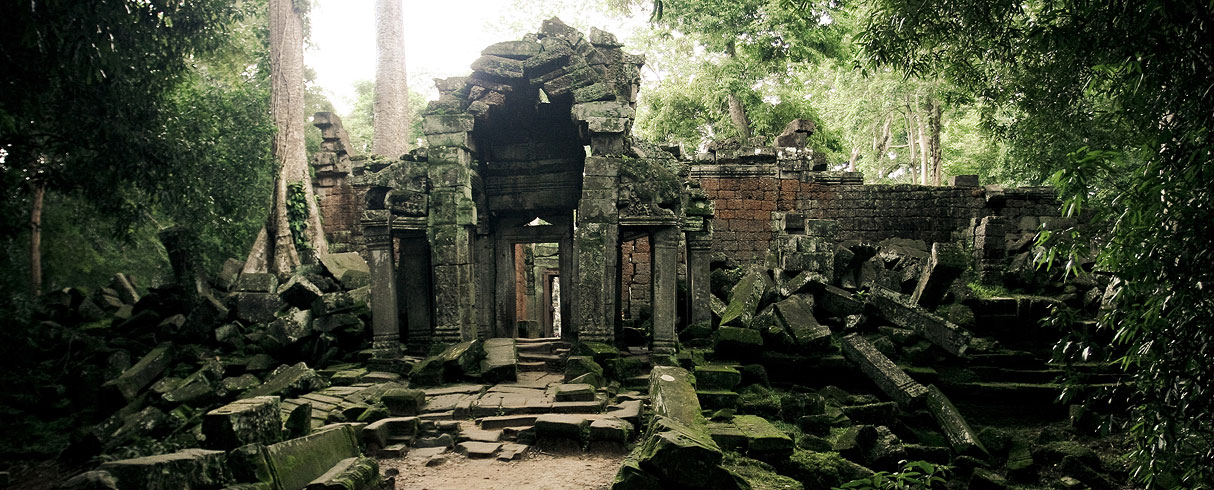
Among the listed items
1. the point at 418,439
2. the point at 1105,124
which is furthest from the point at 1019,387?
the point at 418,439

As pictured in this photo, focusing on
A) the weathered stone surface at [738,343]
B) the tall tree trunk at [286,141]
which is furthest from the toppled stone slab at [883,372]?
the tall tree trunk at [286,141]

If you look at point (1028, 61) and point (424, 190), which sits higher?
point (1028, 61)

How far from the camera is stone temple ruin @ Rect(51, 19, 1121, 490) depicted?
5.52 meters

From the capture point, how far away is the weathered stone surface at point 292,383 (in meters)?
6.89

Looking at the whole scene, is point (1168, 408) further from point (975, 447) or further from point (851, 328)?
point (851, 328)

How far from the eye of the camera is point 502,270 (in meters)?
10.6

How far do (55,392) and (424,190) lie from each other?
5.08m

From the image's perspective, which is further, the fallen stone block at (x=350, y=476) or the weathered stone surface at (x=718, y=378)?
the weathered stone surface at (x=718, y=378)

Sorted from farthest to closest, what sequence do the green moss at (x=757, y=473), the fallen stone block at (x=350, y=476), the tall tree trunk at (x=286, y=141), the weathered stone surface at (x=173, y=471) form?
the tall tree trunk at (x=286, y=141)
the green moss at (x=757, y=473)
the fallen stone block at (x=350, y=476)
the weathered stone surface at (x=173, y=471)

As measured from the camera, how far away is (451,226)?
8414mm

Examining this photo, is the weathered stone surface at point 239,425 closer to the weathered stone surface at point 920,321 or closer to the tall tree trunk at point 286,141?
the weathered stone surface at point 920,321

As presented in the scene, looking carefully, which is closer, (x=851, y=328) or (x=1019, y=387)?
(x=1019, y=387)

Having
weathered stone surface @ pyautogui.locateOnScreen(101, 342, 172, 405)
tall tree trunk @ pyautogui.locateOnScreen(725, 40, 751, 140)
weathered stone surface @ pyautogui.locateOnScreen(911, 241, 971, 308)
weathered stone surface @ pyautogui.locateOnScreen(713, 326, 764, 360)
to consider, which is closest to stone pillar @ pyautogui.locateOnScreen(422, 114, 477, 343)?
weathered stone surface @ pyautogui.locateOnScreen(713, 326, 764, 360)

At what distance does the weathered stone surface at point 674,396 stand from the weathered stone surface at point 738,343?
1.07 meters
